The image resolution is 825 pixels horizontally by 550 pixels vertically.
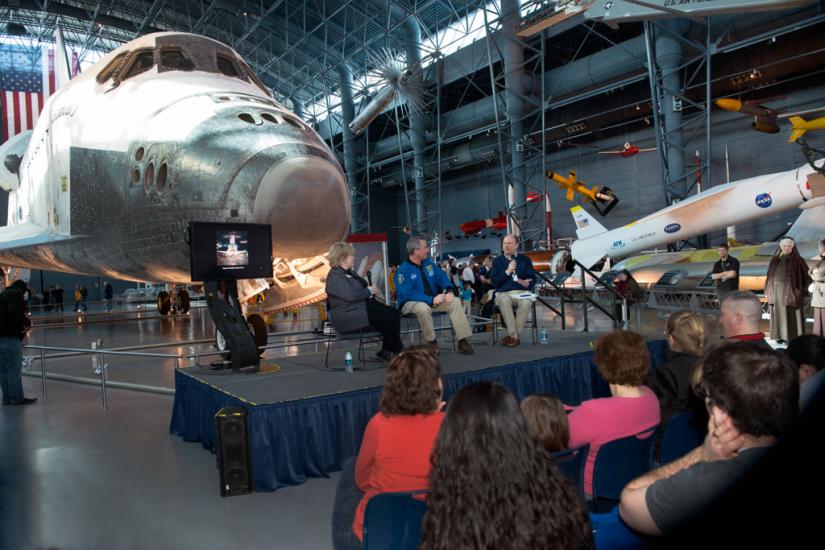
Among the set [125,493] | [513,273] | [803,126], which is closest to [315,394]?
[125,493]

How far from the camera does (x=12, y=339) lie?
6949 millimetres

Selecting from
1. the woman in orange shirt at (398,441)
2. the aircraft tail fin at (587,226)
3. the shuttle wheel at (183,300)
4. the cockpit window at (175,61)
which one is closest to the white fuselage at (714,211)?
the aircraft tail fin at (587,226)

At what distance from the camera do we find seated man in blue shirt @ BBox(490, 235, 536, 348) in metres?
6.93

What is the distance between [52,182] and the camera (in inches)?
260

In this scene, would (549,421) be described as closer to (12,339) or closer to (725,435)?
(725,435)

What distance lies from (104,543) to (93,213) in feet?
11.6

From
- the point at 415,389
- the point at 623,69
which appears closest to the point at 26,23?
the point at 623,69

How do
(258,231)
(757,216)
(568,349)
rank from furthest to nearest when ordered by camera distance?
(757,216)
(568,349)
(258,231)

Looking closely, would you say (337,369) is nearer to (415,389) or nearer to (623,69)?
(415,389)

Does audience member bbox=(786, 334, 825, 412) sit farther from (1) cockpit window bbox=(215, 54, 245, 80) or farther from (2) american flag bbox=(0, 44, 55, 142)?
(2) american flag bbox=(0, 44, 55, 142)

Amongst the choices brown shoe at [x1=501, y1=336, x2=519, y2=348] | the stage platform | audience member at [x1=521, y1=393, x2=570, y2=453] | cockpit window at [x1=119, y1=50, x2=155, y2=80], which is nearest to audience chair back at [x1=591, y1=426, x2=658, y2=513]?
audience member at [x1=521, y1=393, x2=570, y2=453]

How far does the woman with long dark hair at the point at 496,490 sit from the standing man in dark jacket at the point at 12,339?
6.88 metres

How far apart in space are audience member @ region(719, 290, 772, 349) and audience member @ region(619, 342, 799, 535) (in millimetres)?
2064

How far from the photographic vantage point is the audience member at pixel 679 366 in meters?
3.47
